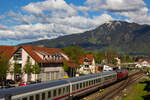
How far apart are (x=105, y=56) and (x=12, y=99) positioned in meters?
126

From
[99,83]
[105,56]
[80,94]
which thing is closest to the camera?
[80,94]

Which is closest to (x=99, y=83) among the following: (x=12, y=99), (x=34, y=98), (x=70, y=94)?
(x=70, y=94)

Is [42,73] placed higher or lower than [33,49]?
lower

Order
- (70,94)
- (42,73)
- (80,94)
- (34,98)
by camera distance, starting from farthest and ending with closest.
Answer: (42,73)
(80,94)
(70,94)
(34,98)

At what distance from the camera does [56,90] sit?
26328 mm

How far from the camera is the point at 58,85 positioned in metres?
27.2

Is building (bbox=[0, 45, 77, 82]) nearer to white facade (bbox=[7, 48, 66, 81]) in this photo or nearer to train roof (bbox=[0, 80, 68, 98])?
white facade (bbox=[7, 48, 66, 81])

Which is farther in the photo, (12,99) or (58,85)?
(58,85)

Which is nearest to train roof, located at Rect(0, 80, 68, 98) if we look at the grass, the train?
the train

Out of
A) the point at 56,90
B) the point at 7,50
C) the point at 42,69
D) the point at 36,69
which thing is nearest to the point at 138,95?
the point at 56,90

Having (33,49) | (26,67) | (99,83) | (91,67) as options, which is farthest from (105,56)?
(99,83)

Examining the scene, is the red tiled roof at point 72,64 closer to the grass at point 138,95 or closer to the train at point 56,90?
the train at point 56,90

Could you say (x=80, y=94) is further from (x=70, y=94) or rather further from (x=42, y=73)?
(x=42, y=73)

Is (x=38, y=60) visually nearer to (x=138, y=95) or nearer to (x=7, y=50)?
(x=7, y=50)
